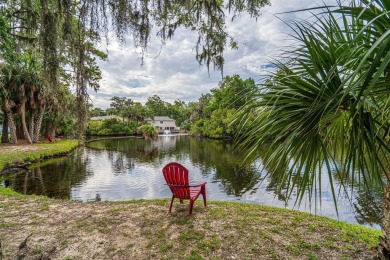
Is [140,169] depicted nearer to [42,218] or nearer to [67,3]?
[42,218]

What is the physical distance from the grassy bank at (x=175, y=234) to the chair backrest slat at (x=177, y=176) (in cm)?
39

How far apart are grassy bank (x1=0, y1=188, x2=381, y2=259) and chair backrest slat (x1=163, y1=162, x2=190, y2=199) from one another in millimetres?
395

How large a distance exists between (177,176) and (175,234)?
3.68ft

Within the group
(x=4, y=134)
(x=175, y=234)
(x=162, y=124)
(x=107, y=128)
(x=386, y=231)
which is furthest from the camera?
(x=162, y=124)

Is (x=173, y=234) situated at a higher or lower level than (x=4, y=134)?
lower

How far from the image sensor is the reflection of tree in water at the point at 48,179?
731 cm

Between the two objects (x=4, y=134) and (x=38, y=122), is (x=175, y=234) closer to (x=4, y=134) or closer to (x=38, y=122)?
(x=38, y=122)

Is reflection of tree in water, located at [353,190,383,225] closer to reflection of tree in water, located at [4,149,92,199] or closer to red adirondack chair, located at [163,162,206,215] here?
red adirondack chair, located at [163,162,206,215]

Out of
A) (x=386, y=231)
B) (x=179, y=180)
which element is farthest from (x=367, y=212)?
(x=179, y=180)

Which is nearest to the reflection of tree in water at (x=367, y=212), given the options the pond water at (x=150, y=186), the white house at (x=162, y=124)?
the pond water at (x=150, y=186)

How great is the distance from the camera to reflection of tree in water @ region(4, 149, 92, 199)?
24.0 feet

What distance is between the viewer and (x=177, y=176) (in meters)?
4.16

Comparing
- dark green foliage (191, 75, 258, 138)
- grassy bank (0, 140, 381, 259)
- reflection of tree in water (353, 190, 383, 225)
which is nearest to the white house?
dark green foliage (191, 75, 258, 138)

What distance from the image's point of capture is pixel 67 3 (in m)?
2.24
